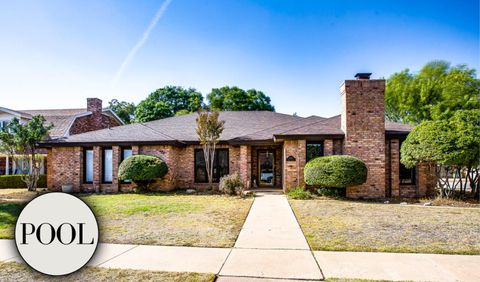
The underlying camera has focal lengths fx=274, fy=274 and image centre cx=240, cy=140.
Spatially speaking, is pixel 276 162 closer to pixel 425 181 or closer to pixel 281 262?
pixel 425 181

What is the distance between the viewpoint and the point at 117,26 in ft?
33.5

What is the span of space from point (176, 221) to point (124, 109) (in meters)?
44.2

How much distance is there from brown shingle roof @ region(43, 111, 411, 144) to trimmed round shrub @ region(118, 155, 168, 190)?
1.09 metres

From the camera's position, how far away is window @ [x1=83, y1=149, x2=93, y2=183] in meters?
14.0

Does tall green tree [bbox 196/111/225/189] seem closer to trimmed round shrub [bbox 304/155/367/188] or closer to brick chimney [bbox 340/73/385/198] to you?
trimmed round shrub [bbox 304/155/367/188]

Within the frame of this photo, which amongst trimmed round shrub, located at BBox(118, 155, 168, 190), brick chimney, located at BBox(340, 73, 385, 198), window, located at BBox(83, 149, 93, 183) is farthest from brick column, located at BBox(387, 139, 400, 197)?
window, located at BBox(83, 149, 93, 183)

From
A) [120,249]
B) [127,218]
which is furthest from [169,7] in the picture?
[120,249]

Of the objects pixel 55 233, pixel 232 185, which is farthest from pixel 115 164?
pixel 55 233

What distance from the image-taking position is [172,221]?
6.98 m

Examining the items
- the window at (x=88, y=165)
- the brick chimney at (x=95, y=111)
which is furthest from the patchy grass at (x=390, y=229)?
the brick chimney at (x=95, y=111)

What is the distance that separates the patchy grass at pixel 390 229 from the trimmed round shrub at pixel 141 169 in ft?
21.6

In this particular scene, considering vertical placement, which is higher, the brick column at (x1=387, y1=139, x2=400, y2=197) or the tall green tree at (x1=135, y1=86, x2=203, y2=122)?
the tall green tree at (x1=135, y1=86, x2=203, y2=122)

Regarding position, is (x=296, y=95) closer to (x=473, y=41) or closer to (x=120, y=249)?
(x=473, y=41)

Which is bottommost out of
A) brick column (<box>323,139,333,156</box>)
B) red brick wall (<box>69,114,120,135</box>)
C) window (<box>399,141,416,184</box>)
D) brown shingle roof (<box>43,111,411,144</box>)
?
Answer: window (<box>399,141,416,184</box>)
